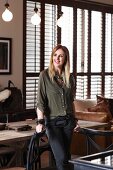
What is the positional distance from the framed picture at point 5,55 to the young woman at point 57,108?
3.07 metres

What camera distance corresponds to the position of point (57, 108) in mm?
3807

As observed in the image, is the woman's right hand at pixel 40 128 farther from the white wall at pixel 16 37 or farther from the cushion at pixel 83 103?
the cushion at pixel 83 103

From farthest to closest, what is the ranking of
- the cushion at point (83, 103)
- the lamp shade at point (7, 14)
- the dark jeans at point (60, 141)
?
the cushion at point (83, 103), the lamp shade at point (7, 14), the dark jeans at point (60, 141)

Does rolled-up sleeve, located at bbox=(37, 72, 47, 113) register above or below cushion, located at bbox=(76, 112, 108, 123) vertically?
above

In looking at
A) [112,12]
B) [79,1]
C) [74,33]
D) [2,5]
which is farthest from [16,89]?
[112,12]

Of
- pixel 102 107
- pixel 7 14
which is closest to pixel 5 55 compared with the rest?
pixel 7 14

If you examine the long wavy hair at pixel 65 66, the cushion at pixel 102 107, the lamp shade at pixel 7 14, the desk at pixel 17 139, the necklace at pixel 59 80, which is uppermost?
the lamp shade at pixel 7 14

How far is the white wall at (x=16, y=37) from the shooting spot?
6.86 m

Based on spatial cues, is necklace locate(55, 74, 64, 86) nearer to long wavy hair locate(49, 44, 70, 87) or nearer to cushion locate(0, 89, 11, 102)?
long wavy hair locate(49, 44, 70, 87)

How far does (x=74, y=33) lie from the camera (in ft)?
26.7

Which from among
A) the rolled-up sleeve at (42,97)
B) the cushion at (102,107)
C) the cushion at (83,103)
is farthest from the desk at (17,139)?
the cushion at (83,103)

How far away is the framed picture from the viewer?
680 centimetres

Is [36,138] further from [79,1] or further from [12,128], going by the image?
[79,1]

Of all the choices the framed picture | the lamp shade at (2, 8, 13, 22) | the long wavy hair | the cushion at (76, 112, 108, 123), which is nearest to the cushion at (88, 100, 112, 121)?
the cushion at (76, 112, 108, 123)
